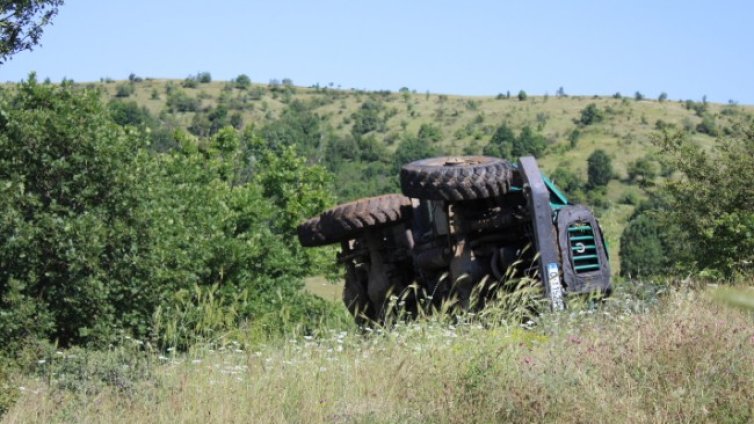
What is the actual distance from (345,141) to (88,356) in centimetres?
9097

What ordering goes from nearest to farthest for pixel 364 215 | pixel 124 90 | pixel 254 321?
1. pixel 254 321
2. pixel 364 215
3. pixel 124 90

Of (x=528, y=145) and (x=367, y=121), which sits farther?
(x=367, y=121)

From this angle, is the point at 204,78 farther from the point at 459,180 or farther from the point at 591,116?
the point at 459,180

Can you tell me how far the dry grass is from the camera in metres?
6.11

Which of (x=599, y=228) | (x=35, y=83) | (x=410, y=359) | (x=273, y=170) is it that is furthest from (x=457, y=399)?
(x=273, y=170)

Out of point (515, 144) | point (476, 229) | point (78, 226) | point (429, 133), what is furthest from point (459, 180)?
point (429, 133)

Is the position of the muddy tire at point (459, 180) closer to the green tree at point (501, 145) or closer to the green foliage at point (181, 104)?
the green tree at point (501, 145)

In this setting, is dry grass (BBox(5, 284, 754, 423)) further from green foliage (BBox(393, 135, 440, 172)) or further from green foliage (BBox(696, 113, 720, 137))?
green foliage (BBox(696, 113, 720, 137))

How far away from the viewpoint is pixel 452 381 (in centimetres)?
641

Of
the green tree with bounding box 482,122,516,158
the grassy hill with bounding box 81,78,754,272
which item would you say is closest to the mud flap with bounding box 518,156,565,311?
the grassy hill with bounding box 81,78,754,272

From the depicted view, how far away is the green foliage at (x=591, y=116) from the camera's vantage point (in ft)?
341

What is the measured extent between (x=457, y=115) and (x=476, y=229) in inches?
4213

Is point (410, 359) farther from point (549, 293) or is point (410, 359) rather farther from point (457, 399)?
point (549, 293)

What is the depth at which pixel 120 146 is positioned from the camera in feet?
54.7
